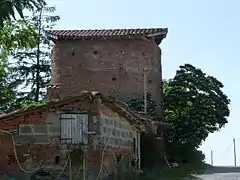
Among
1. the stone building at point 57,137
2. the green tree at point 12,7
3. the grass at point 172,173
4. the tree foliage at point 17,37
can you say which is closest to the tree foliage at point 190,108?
the grass at point 172,173

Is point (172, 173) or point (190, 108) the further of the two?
point (190, 108)

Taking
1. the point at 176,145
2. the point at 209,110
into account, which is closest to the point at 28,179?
the point at 176,145

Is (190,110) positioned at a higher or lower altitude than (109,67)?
lower

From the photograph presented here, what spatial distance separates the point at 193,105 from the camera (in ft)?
115

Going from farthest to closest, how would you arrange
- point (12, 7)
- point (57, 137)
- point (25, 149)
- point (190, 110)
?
1. point (190, 110)
2. point (25, 149)
3. point (57, 137)
4. point (12, 7)

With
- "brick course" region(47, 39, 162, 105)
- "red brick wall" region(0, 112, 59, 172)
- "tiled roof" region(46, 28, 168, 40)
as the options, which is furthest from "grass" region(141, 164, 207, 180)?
"tiled roof" region(46, 28, 168, 40)

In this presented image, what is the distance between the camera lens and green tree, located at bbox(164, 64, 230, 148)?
112 feet

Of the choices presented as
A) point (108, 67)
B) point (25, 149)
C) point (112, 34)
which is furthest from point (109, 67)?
point (25, 149)

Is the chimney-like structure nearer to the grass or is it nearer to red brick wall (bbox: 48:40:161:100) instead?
red brick wall (bbox: 48:40:161:100)

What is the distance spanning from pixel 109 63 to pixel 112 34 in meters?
1.84

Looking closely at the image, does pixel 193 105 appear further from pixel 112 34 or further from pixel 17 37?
pixel 17 37

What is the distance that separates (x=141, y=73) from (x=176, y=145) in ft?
16.7

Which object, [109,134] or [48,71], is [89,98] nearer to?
[109,134]

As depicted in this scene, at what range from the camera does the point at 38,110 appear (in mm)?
19484
